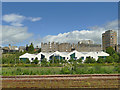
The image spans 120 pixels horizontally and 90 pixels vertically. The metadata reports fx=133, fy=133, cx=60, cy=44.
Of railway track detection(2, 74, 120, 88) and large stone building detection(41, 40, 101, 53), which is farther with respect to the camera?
large stone building detection(41, 40, 101, 53)

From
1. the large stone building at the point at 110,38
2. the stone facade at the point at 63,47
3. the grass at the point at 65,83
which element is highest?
the large stone building at the point at 110,38

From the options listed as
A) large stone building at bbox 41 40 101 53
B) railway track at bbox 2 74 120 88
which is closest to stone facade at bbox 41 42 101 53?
large stone building at bbox 41 40 101 53

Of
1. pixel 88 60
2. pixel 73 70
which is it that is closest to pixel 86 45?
pixel 88 60

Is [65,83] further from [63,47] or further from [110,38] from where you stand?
[110,38]

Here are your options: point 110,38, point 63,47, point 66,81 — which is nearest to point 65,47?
point 63,47

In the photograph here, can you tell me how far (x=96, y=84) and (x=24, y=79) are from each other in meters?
4.27

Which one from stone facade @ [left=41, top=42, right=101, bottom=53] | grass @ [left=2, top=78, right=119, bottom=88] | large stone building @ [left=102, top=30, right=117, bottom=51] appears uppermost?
large stone building @ [left=102, top=30, right=117, bottom=51]

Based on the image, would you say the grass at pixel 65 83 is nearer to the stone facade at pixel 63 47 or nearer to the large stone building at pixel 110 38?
the stone facade at pixel 63 47

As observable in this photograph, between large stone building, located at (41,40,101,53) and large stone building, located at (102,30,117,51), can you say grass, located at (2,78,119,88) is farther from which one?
large stone building, located at (102,30,117,51)

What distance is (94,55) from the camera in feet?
99.7

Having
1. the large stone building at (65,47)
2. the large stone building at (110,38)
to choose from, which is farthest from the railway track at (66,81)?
the large stone building at (110,38)

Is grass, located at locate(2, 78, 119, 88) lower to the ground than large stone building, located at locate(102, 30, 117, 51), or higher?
lower

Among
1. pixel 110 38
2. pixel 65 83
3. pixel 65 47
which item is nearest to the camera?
pixel 65 83

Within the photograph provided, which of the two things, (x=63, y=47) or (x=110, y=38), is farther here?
(x=110, y=38)
